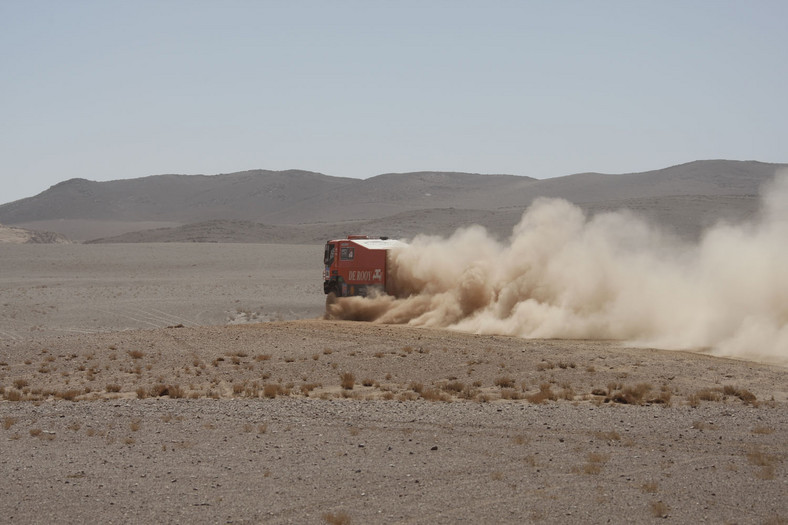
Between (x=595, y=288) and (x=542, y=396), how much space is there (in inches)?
547

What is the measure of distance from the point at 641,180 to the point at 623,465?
171966mm

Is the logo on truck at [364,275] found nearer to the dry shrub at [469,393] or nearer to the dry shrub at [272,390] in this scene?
the dry shrub at [272,390]

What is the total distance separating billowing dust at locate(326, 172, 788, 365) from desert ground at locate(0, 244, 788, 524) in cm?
240

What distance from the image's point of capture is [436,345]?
27203 mm

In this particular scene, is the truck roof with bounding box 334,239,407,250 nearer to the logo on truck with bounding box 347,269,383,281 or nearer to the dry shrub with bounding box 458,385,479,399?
the logo on truck with bounding box 347,269,383,281

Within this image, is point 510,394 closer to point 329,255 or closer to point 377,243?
point 329,255

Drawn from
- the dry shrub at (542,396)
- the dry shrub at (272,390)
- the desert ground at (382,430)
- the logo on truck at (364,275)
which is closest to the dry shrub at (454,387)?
the desert ground at (382,430)

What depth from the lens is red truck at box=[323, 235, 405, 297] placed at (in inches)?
1516

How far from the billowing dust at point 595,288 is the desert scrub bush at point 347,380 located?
10670 mm

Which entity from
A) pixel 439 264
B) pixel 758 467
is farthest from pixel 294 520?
pixel 439 264

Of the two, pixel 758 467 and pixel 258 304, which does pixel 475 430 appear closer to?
pixel 758 467

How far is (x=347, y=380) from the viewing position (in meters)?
21.2

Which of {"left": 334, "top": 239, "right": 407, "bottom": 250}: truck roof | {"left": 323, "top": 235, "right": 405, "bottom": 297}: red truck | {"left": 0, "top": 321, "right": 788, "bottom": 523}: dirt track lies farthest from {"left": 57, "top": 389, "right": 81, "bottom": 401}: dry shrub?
{"left": 334, "top": 239, "right": 407, "bottom": 250}: truck roof

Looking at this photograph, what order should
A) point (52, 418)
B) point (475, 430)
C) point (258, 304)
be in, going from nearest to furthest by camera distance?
1. point (475, 430)
2. point (52, 418)
3. point (258, 304)
